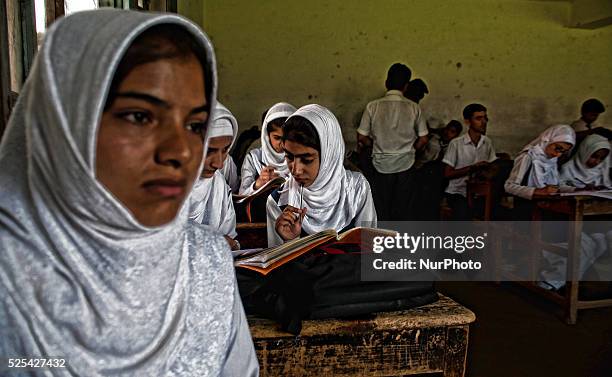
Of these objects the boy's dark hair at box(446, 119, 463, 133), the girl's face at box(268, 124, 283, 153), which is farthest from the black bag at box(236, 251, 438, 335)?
the boy's dark hair at box(446, 119, 463, 133)

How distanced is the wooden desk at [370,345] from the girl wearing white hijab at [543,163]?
322 cm

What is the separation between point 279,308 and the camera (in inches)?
54.5

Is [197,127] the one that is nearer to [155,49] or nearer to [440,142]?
[155,49]

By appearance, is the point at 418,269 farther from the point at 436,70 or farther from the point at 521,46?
the point at 521,46

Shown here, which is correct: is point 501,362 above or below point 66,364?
below

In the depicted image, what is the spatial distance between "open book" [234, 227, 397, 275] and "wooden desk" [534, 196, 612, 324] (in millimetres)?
2438

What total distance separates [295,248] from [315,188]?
976 millimetres

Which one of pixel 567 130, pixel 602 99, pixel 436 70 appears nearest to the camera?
pixel 567 130

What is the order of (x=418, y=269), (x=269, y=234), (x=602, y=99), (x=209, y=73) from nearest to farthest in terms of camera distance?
(x=209, y=73) → (x=418, y=269) → (x=269, y=234) → (x=602, y=99)

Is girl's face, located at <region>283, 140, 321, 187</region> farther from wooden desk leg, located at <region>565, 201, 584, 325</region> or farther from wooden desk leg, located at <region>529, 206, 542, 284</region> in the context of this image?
wooden desk leg, located at <region>529, 206, 542, 284</region>

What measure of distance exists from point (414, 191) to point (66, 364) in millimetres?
4535

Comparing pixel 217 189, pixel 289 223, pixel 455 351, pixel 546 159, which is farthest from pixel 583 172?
pixel 455 351

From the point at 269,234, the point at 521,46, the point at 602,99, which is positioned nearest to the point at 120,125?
the point at 269,234

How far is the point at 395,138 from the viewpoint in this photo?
5223mm
